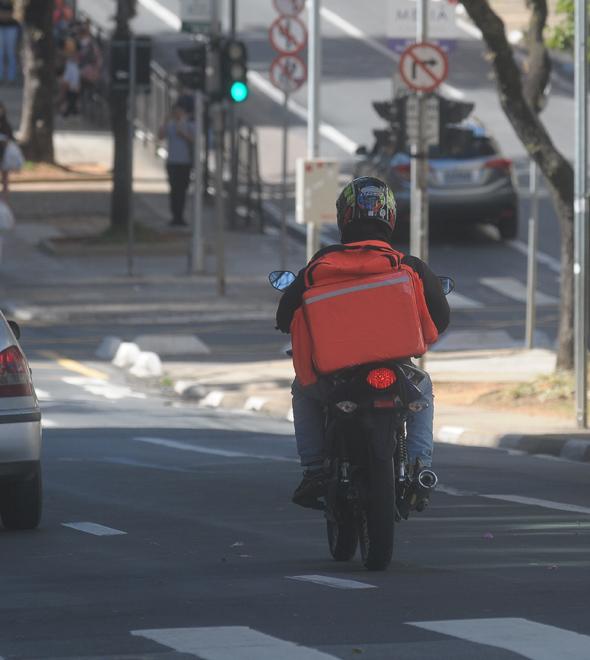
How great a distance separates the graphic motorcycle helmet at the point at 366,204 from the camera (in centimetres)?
980

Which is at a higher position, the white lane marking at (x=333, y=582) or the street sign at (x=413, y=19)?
the street sign at (x=413, y=19)

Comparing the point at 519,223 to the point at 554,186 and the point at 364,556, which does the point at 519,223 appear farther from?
the point at 364,556

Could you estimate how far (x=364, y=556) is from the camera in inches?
376

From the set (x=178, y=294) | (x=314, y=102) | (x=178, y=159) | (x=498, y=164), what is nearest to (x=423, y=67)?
(x=314, y=102)

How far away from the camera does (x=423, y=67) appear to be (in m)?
20.6

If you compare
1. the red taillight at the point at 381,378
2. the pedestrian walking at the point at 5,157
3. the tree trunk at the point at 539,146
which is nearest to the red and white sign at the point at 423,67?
the tree trunk at the point at 539,146

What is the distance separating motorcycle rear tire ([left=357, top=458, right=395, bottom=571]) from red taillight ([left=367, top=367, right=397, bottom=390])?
31 cm

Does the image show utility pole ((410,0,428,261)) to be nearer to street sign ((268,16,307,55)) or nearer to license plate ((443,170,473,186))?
street sign ((268,16,307,55))

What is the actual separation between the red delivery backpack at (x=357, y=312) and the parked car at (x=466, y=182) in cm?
2461

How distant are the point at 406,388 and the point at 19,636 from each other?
7.35ft

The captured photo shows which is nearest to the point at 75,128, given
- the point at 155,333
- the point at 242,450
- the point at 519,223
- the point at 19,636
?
the point at 519,223

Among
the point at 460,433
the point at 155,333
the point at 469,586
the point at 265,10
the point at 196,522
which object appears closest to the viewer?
the point at 469,586

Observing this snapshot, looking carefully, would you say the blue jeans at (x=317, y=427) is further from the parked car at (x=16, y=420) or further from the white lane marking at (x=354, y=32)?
the white lane marking at (x=354, y=32)

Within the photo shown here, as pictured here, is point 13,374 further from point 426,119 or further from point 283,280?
point 426,119
